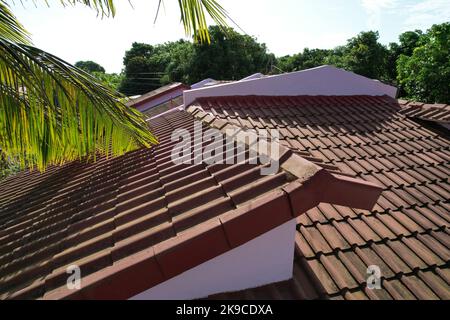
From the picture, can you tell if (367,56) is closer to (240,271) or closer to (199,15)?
(199,15)

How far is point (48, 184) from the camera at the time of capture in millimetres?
4680

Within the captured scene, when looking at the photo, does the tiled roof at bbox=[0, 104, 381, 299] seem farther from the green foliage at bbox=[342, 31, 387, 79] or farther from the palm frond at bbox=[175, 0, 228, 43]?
the green foliage at bbox=[342, 31, 387, 79]

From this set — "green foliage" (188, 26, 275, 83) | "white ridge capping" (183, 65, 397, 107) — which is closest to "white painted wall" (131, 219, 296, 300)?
"white ridge capping" (183, 65, 397, 107)

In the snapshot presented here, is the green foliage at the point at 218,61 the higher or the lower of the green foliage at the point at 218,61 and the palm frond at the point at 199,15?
the higher

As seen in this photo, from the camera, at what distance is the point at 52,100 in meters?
2.66

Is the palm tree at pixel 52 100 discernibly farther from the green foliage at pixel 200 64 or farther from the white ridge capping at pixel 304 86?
the green foliage at pixel 200 64

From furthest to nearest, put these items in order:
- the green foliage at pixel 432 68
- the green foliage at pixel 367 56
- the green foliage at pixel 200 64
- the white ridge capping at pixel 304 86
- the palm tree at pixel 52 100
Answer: the green foliage at pixel 367 56
the green foliage at pixel 200 64
the green foliage at pixel 432 68
the white ridge capping at pixel 304 86
the palm tree at pixel 52 100

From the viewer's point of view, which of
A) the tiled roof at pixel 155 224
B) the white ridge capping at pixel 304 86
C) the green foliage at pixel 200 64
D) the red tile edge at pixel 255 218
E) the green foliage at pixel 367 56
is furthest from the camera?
the green foliage at pixel 367 56

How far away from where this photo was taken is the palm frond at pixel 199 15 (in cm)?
212

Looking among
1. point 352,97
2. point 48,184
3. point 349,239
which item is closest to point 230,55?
point 352,97

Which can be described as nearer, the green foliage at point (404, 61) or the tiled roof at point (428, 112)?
the tiled roof at point (428, 112)

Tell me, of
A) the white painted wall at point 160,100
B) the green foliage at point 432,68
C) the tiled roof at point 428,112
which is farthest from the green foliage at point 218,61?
the tiled roof at point 428,112

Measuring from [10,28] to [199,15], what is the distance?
1744 mm
